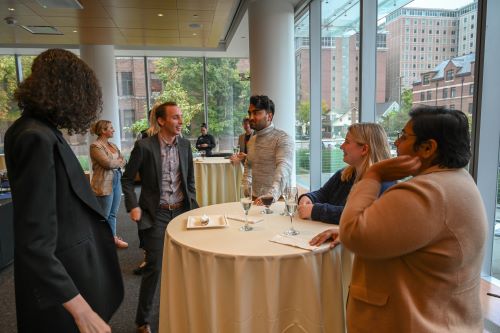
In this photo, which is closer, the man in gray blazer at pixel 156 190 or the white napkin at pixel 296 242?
the white napkin at pixel 296 242

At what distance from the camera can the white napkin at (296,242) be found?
158cm

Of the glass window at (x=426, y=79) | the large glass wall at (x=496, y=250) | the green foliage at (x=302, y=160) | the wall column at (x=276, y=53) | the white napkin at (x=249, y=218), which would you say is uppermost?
the wall column at (x=276, y=53)

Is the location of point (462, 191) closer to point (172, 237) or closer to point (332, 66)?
point (172, 237)

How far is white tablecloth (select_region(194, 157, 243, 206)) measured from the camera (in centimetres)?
547

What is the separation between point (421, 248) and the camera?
1025 millimetres

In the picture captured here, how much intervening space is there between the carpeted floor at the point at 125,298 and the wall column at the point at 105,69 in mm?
4730

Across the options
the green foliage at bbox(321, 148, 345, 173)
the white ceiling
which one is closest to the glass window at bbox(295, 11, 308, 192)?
the green foliage at bbox(321, 148, 345, 173)

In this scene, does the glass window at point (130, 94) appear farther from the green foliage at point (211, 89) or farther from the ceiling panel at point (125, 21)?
the ceiling panel at point (125, 21)

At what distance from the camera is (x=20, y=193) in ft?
3.24

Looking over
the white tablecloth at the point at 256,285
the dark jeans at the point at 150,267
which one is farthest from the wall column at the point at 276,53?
the white tablecloth at the point at 256,285

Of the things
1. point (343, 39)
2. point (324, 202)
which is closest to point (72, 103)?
point (324, 202)

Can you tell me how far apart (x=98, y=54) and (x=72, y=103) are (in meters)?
8.07

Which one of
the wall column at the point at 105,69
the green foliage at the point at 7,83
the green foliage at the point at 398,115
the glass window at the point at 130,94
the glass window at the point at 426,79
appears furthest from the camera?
the glass window at the point at 130,94

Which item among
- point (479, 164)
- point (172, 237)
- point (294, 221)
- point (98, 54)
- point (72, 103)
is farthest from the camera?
point (98, 54)
